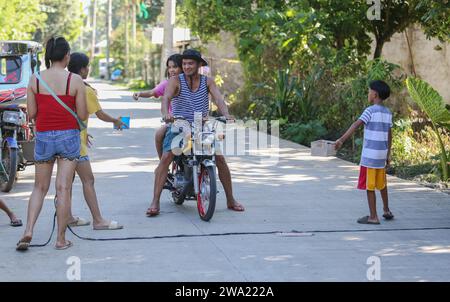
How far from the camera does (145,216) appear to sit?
8797mm

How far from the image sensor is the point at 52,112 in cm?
713

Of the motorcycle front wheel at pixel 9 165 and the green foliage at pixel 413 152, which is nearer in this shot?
the motorcycle front wheel at pixel 9 165

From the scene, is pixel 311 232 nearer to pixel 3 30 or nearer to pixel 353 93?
pixel 353 93

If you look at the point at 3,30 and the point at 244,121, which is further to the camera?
the point at 3,30

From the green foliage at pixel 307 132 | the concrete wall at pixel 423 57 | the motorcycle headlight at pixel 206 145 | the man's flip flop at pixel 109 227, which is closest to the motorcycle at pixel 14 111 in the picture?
the man's flip flop at pixel 109 227

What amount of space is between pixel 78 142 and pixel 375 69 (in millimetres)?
8122

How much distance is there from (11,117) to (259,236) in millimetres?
4491

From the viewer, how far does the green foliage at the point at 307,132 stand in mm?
16312

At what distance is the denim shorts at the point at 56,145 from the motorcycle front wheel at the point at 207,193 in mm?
1648

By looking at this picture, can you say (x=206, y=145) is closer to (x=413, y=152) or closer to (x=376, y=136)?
(x=376, y=136)

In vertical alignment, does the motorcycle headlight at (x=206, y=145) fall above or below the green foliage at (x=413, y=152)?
above

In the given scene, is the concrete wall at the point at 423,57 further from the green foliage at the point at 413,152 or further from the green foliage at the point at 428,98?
the green foliage at the point at 428,98

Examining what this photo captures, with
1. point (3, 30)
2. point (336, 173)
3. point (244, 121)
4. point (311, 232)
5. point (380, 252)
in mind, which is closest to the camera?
point (380, 252)
